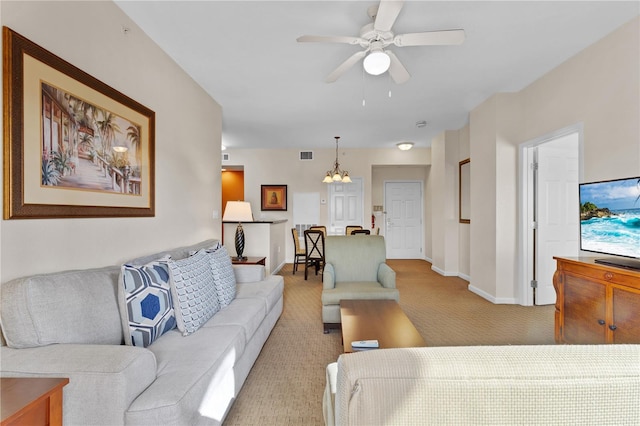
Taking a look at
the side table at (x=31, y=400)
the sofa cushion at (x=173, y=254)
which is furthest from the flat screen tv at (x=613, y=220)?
the sofa cushion at (x=173, y=254)

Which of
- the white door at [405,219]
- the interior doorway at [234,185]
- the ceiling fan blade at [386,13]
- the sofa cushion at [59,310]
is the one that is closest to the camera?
the sofa cushion at [59,310]

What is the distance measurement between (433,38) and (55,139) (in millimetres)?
2429

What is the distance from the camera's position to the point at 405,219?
829 cm

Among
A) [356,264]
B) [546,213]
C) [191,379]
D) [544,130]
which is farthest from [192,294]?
[546,213]

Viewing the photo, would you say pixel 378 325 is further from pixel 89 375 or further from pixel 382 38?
pixel 382 38

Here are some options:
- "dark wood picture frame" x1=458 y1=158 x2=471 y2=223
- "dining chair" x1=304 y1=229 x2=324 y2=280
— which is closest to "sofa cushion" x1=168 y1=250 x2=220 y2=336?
"dining chair" x1=304 y1=229 x2=324 y2=280

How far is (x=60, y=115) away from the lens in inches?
69.3

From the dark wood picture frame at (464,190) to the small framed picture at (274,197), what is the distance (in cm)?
377

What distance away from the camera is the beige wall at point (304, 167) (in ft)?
24.4

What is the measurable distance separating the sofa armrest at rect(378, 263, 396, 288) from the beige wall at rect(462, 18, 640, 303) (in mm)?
1713

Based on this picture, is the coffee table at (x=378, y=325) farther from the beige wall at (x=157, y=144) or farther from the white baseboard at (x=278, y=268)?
the white baseboard at (x=278, y=268)

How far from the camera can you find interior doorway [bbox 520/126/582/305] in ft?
12.9

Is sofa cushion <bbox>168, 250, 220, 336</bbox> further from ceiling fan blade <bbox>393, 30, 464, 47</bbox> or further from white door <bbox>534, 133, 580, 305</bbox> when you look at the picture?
white door <bbox>534, 133, 580, 305</bbox>

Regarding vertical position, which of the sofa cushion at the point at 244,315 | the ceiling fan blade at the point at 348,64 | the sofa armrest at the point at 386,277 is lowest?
the sofa cushion at the point at 244,315
